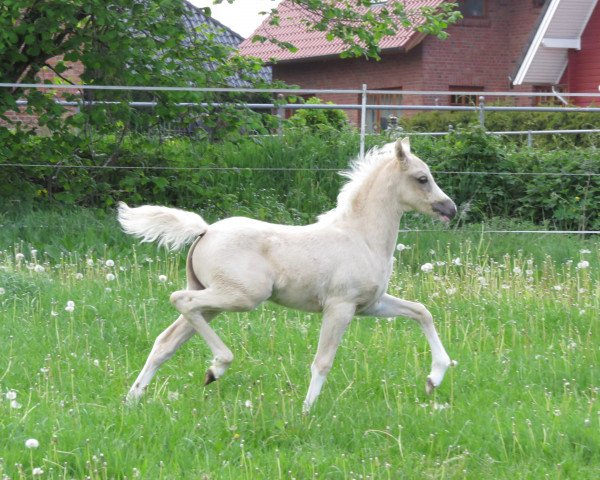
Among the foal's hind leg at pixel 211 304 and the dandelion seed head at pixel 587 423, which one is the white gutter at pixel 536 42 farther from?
the dandelion seed head at pixel 587 423

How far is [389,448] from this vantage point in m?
5.46

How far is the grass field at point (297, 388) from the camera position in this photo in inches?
207

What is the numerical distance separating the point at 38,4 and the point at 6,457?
26.3ft

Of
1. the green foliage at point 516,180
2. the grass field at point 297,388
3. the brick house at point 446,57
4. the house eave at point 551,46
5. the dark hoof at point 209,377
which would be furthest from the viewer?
the brick house at point 446,57

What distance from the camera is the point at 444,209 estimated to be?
6867 mm

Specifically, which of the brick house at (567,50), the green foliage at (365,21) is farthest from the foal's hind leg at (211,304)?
the brick house at (567,50)

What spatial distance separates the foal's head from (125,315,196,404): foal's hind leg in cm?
157

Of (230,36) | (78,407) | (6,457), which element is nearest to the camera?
(6,457)

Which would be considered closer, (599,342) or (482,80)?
(599,342)

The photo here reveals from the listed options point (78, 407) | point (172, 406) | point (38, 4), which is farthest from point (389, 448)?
point (38, 4)

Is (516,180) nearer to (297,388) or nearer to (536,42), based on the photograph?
(297,388)

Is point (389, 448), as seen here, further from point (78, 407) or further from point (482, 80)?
point (482, 80)

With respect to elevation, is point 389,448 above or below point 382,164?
below

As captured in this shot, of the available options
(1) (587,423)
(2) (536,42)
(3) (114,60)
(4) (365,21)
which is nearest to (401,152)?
(1) (587,423)
